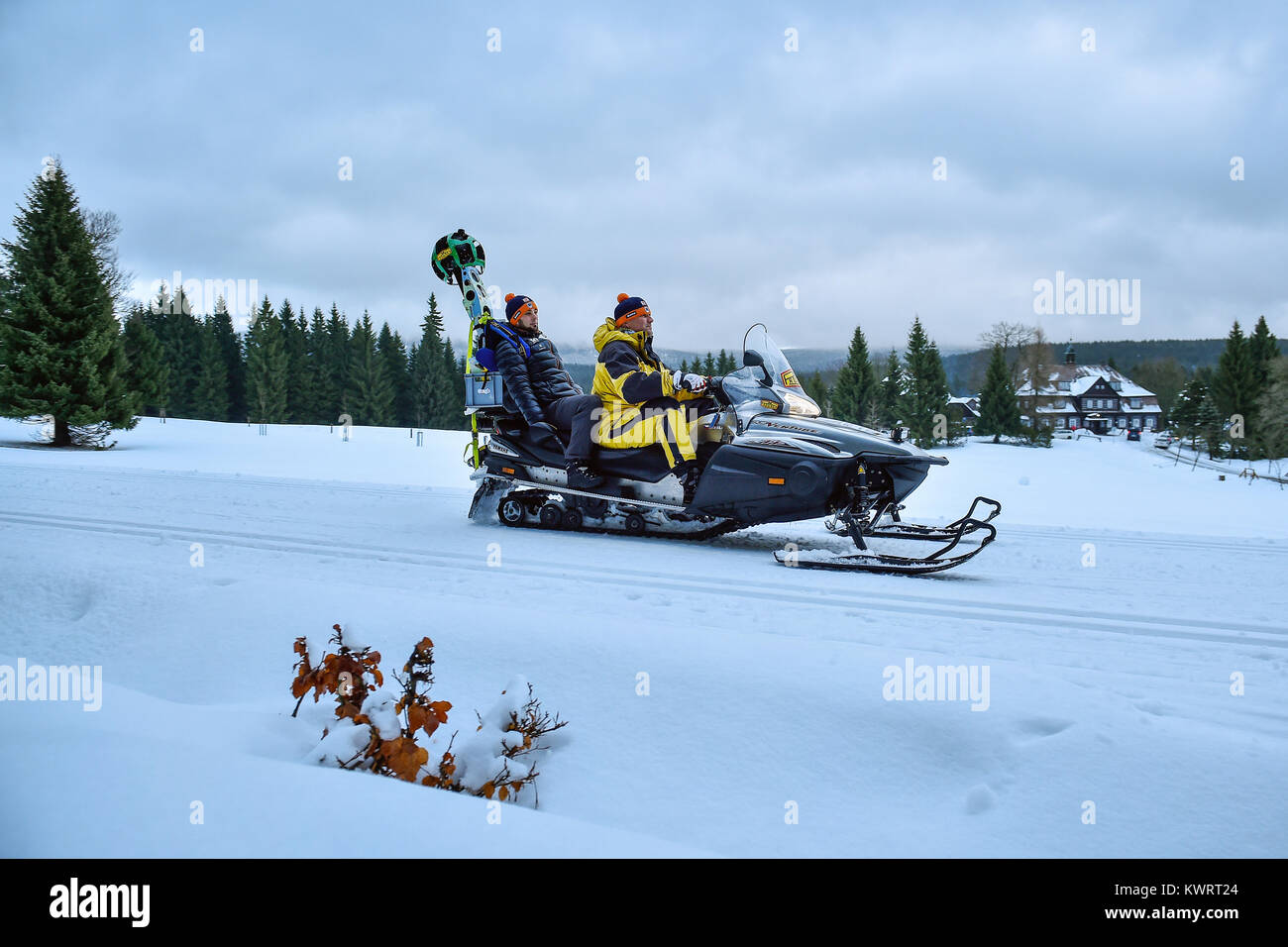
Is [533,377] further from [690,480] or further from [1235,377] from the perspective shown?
[1235,377]

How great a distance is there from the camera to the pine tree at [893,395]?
3834cm

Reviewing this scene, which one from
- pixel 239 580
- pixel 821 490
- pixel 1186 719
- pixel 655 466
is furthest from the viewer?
pixel 655 466

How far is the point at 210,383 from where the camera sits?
47094mm

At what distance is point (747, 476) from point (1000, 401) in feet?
159

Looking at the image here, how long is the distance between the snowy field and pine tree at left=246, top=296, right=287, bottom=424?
1735 inches

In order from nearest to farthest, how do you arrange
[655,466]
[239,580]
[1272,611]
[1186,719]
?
[1186,719]
[1272,611]
[239,580]
[655,466]

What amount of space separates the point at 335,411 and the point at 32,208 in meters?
37.7

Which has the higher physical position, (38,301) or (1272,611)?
(38,301)

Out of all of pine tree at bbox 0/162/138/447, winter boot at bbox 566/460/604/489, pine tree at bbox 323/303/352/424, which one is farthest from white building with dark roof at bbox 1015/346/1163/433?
winter boot at bbox 566/460/604/489

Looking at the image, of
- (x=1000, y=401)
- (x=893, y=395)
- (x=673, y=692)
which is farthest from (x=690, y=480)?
(x=1000, y=401)

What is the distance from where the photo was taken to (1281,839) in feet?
6.94

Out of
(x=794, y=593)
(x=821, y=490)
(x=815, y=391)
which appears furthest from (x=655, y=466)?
(x=815, y=391)

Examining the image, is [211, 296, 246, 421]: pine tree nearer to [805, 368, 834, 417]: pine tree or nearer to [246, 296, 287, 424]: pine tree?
[246, 296, 287, 424]: pine tree
